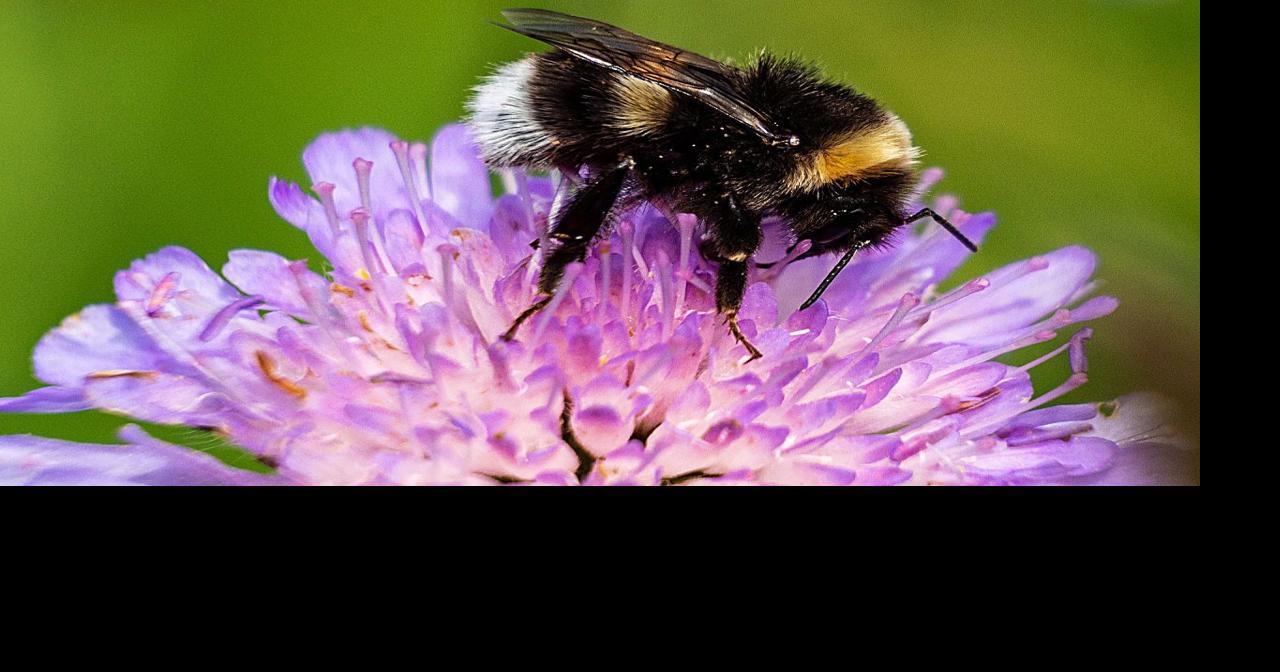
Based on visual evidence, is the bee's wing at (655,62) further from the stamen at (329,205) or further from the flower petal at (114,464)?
the flower petal at (114,464)

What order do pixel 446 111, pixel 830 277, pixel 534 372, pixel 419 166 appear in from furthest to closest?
1. pixel 446 111
2. pixel 419 166
3. pixel 830 277
4. pixel 534 372

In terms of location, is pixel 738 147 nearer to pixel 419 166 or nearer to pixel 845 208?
pixel 845 208

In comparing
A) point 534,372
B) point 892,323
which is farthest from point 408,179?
point 892,323

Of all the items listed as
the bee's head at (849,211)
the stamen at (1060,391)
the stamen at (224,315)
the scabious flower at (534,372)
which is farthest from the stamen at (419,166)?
the stamen at (1060,391)

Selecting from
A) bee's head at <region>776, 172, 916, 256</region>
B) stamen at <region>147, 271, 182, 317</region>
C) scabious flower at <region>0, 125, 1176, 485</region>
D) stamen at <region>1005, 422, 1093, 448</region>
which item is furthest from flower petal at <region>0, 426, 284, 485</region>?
stamen at <region>1005, 422, 1093, 448</region>

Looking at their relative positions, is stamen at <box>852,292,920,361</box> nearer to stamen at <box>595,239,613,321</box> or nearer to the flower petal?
stamen at <box>595,239,613,321</box>
